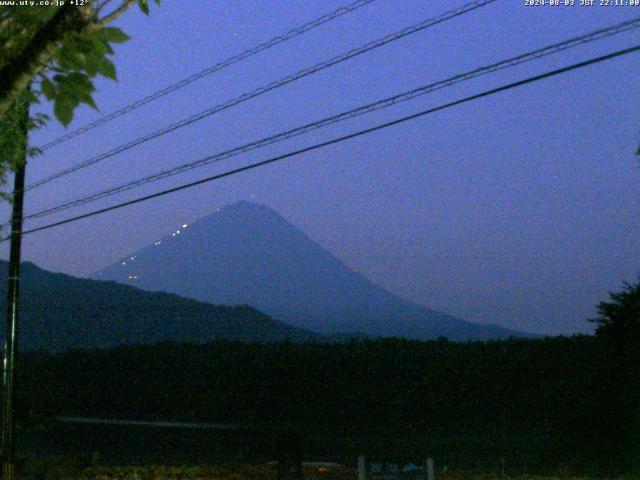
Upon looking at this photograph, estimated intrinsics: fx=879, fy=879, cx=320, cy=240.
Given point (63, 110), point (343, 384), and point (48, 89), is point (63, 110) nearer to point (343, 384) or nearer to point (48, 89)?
point (48, 89)

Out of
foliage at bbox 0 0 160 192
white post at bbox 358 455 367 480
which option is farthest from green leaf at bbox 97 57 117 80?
white post at bbox 358 455 367 480

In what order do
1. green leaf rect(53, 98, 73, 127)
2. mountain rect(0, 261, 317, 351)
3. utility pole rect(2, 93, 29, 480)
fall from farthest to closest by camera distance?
mountain rect(0, 261, 317, 351)
utility pole rect(2, 93, 29, 480)
green leaf rect(53, 98, 73, 127)

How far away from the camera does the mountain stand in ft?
269

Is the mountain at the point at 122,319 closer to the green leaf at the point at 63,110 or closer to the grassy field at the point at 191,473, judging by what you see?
the grassy field at the point at 191,473

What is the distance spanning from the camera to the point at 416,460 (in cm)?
1059

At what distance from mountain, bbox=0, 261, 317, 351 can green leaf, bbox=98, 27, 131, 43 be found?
239 feet

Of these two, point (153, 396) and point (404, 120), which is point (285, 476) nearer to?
point (404, 120)

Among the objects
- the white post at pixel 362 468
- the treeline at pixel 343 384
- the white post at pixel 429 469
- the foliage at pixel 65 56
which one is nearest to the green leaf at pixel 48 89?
the foliage at pixel 65 56

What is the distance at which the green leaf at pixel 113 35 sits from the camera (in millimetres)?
4133

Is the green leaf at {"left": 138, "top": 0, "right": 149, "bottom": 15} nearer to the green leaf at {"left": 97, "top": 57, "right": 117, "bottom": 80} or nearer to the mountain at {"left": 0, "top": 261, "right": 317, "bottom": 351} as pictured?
the green leaf at {"left": 97, "top": 57, "right": 117, "bottom": 80}

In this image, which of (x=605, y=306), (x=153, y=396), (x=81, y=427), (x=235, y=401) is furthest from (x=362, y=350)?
(x=605, y=306)

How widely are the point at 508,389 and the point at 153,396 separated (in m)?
17.3

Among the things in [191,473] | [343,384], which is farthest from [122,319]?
[191,473]

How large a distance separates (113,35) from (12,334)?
507 inches
